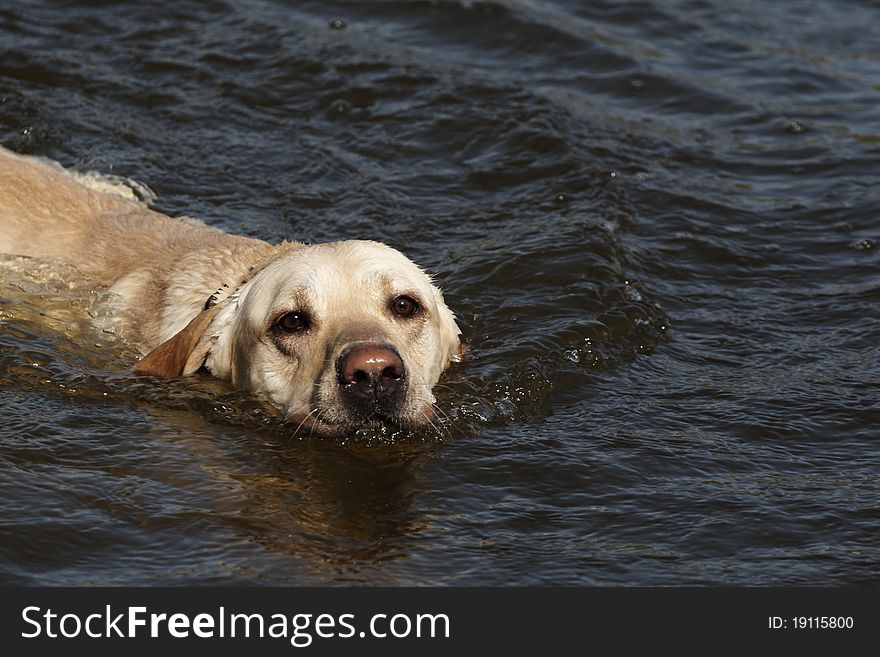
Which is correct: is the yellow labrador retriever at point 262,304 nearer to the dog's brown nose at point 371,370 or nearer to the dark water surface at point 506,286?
the dog's brown nose at point 371,370

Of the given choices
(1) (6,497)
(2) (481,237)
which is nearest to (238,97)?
(2) (481,237)

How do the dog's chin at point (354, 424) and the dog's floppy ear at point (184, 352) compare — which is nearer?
the dog's chin at point (354, 424)

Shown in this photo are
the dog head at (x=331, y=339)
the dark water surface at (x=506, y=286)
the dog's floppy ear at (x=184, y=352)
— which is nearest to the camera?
the dark water surface at (x=506, y=286)

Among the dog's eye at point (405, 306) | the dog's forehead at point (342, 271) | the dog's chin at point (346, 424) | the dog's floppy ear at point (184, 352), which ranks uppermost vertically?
the dog's forehead at point (342, 271)

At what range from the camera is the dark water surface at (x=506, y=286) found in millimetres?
5098

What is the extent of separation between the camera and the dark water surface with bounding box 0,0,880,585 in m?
5.10

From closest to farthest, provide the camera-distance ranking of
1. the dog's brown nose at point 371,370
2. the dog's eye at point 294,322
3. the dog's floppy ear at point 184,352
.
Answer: the dog's brown nose at point 371,370
the dog's eye at point 294,322
the dog's floppy ear at point 184,352

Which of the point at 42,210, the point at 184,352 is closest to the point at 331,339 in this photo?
the point at 184,352

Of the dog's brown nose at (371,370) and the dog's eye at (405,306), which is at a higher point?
the dog's eye at (405,306)

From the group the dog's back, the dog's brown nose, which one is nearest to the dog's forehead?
the dog's brown nose

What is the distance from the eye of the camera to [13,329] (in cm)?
673

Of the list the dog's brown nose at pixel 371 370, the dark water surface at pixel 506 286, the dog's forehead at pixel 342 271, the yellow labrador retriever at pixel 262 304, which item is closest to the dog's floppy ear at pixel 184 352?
the yellow labrador retriever at pixel 262 304

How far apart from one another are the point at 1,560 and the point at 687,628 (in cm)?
237

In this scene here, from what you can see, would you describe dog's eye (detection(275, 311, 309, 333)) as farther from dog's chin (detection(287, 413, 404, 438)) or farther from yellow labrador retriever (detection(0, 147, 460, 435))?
dog's chin (detection(287, 413, 404, 438))
